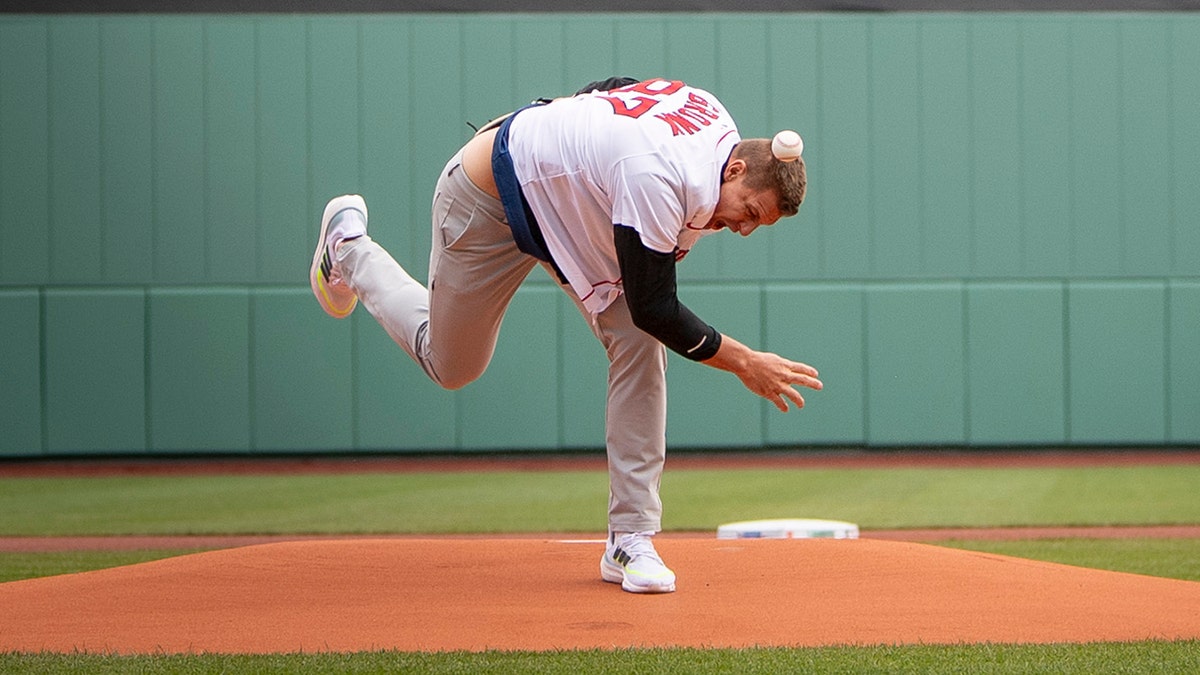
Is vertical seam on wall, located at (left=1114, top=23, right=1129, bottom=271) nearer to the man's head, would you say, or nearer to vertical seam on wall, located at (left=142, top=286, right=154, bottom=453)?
vertical seam on wall, located at (left=142, top=286, right=154, bottom=453)

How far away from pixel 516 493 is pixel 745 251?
3478 mm

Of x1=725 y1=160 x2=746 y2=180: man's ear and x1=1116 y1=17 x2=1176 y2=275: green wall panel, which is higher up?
x1=1116 y1=17 x2=1176 y2=275: green wall panel

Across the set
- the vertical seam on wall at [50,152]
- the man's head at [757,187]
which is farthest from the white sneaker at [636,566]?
the vertical seam on wall at [50,152]

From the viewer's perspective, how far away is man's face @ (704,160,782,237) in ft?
9.91

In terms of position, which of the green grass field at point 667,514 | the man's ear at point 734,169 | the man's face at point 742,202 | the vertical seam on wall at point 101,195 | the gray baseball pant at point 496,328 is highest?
the vertical seam on wall at point 101,195

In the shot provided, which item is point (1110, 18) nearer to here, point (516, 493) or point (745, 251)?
point (745, 251)

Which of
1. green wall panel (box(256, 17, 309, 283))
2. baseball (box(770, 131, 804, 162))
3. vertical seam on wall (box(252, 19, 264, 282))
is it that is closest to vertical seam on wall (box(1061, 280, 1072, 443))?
green wall panel (box(256, 17, 309, 283))

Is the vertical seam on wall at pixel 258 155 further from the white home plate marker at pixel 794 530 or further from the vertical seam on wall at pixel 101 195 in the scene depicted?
the white home plate marker at pixel 794 530

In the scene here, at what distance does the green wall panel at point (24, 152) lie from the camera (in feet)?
35.3

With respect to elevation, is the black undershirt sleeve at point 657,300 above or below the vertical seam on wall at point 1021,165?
below

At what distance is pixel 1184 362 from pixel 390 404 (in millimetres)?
6530

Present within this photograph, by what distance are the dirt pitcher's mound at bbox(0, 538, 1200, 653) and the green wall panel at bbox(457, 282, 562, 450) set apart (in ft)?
21.7

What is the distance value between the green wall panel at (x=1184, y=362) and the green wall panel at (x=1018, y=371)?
0.89 m

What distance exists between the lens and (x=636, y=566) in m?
3.43
